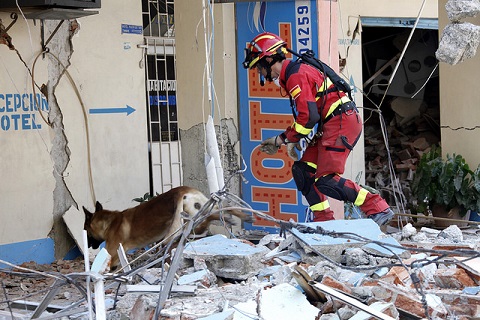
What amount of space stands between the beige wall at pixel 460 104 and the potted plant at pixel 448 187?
0.39 metres

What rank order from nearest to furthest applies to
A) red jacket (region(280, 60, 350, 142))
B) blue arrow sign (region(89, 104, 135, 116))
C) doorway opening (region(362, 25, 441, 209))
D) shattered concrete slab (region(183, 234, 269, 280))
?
shattered concrete slab (region(183, 234, 269, 280))
red jacket (region(280, 60, 350, 142))
blue arrow sign (region(89, 104, 135, 116))
doorway opening (region(362, 25, 441, 209))

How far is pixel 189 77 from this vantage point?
10750 millimetres

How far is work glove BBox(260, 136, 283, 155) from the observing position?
28.3 feet

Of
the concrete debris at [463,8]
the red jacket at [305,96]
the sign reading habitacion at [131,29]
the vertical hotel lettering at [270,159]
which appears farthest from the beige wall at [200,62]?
the concrete debris at [463,8]

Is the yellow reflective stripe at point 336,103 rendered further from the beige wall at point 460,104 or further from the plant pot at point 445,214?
the beige wall at point 460,104

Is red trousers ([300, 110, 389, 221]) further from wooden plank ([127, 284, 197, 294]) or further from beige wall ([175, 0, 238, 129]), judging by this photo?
wooden plank ([127, 284, 197, 294])

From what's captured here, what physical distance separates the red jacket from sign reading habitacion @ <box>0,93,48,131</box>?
308 centimetres

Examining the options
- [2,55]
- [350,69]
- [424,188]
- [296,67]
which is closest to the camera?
[296,67]

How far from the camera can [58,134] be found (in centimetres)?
1029

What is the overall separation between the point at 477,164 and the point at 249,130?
10.6ft

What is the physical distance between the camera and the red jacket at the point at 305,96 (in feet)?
27.0

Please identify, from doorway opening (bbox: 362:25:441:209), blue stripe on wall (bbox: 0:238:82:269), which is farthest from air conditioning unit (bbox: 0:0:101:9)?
doorway opening (bbox: 362:25:441:209)

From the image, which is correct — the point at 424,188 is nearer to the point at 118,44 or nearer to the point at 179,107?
the point at 179,107

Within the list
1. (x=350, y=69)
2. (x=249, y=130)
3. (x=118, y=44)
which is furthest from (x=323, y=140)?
(x=350, y=69)
